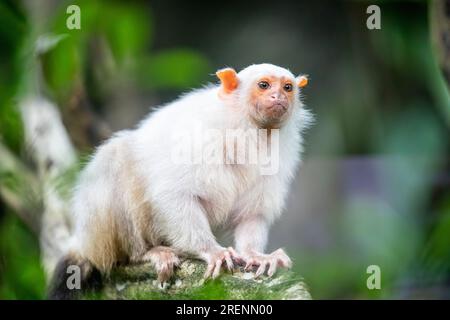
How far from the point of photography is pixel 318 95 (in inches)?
174

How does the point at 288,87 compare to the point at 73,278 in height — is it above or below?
above

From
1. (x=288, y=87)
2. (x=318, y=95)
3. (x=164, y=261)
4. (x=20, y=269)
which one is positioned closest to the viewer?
(x=164, y=261)

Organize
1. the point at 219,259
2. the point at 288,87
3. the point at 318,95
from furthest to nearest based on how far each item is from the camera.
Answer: the point at 318,95 → the point at 288,87 → the point at 219,259

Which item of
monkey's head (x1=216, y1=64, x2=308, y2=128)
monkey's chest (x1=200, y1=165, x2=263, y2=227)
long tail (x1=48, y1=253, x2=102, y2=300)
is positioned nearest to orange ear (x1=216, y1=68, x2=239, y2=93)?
monkey's head (x1=216, y1=64, x2=308, y2=128)

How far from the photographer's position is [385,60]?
4.39m

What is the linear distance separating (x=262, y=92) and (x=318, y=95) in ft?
4.22

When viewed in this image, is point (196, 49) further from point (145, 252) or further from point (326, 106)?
point (145, 252)

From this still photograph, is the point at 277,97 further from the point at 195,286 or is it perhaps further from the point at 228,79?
the point at 195,286

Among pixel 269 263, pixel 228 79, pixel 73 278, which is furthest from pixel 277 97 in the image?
pixel 73 278

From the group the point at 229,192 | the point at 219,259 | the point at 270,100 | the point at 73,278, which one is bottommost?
the point at 73,278

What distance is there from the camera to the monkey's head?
126 inches

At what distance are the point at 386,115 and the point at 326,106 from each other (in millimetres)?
368

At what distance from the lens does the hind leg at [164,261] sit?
10.2 feet
